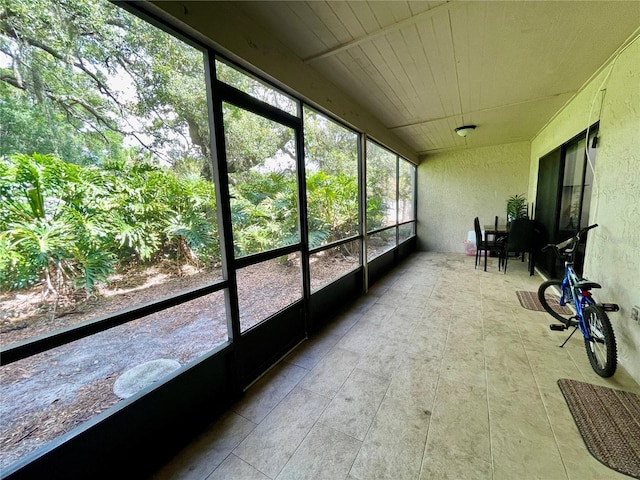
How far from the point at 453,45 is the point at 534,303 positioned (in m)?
2.97

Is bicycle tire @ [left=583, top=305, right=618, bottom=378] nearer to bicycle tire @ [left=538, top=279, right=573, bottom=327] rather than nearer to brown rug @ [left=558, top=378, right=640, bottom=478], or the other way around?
brown rug @ [left=558, top=378, right=640, bottom=478]

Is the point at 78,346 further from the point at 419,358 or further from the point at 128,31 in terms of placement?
the point at 419,358

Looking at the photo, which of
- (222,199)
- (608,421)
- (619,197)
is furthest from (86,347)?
(619,197)

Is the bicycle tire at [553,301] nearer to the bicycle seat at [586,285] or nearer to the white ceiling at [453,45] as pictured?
the bicycle seat at [586,285]

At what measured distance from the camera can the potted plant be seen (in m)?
5.21

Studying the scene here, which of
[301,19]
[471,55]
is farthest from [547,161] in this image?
[301,19]

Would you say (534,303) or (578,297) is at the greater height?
(578,297)

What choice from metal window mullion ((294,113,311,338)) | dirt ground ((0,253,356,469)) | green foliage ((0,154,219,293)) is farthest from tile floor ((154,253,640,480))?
green foliage ((0,154,219,293))

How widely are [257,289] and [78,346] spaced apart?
1027 mm

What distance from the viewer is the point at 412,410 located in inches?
62.1

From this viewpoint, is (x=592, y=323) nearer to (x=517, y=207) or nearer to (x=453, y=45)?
(x=453, y=45)

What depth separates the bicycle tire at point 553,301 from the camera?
8.12 feet

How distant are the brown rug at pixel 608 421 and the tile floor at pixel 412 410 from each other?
0.06 m

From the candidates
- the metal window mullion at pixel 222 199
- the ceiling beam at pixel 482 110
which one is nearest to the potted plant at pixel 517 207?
the ceiling beam at pixel 482 110
